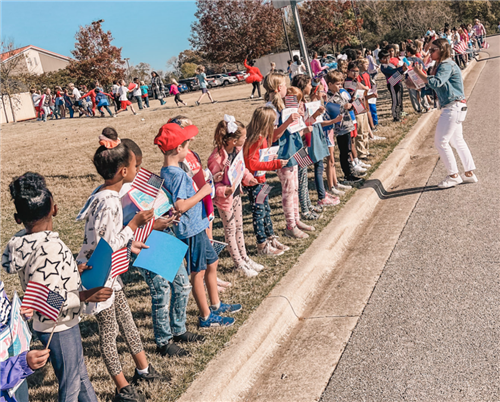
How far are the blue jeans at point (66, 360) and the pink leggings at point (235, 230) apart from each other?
254 cm

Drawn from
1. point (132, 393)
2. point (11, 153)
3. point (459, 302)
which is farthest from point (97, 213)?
point (11, 153)

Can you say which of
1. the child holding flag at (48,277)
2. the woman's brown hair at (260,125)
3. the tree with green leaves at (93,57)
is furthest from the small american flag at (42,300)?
the tree with green leaves at (93,57)

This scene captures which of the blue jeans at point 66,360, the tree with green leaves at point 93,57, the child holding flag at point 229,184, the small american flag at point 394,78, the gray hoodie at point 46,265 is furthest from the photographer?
the tree with green leaves at point 93,57

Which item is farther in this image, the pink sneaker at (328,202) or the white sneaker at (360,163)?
the white sneaker at (360,163)

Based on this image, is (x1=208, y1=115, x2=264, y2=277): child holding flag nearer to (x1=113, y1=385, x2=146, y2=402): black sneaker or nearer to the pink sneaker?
the pink sneaker

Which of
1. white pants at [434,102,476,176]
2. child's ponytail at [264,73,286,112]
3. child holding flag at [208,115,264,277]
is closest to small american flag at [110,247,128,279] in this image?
child holding flag at [208,115,264,277]

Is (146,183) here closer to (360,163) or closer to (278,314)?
(278,314)

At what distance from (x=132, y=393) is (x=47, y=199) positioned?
1491mm

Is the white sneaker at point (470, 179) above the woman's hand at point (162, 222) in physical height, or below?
below

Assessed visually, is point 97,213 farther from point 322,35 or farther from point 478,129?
point 322,35

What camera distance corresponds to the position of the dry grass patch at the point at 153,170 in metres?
3.88

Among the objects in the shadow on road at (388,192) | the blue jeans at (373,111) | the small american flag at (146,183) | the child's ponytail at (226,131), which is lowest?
the shadow on road at (388,192)

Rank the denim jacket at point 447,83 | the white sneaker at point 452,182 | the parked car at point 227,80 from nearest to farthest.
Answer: the denim jacket at point 447,83, the white sneaker at point 452,182, the parked car at point 227,80

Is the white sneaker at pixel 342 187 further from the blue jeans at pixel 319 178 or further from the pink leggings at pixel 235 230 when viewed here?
the pink leggings at pixel 235 230
